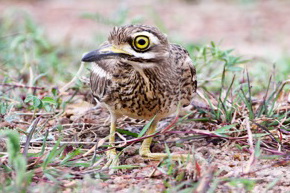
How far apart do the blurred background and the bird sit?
4.65 ft

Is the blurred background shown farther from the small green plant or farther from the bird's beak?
the small green plant

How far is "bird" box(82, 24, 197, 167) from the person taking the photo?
341 centimetres

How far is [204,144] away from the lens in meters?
3.94

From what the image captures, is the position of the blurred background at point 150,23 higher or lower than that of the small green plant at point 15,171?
higher

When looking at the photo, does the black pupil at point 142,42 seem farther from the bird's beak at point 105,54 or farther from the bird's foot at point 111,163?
the bird's foot at point 111,163

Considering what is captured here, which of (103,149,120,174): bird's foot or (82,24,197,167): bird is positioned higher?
(82,24,197,167): bird

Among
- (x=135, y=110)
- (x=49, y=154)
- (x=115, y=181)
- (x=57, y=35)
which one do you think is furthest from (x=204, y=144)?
(x=57, y=35)

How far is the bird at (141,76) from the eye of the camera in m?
3.41

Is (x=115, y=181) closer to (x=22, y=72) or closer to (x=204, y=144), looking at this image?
(x=204, y=144)

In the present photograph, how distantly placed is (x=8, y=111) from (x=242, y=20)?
776cm

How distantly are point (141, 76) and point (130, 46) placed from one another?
0.34m

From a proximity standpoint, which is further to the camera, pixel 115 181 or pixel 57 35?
pixel 57 35

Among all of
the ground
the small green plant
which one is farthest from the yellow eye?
the small green plant

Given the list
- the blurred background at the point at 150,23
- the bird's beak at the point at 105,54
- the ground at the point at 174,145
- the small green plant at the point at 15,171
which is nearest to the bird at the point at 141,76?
the bird's beak at the point at 105,54
